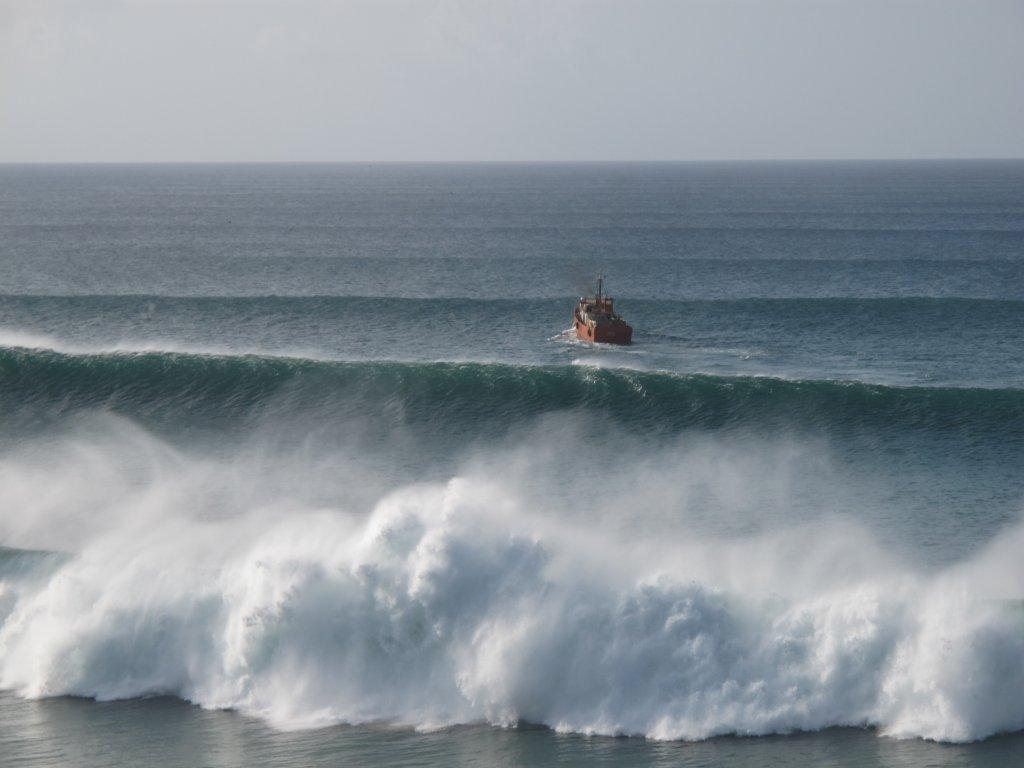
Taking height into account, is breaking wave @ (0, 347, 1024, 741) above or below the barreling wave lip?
below

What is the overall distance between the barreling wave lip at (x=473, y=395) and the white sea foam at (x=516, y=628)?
8483mm

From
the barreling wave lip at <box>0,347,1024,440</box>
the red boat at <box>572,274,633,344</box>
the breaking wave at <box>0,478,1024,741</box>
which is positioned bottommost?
the breaking wave at <box>0,478,1024,741</box>

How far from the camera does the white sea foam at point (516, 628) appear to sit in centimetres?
1534

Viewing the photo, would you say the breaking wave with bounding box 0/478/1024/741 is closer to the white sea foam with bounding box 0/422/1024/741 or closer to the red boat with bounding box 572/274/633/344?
the white sea foam with bounding box 0/422/1024/741

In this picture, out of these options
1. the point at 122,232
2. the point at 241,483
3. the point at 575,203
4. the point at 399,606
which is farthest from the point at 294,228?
the point at 399,606

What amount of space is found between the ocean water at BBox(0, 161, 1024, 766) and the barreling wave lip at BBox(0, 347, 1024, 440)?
0.36 ft

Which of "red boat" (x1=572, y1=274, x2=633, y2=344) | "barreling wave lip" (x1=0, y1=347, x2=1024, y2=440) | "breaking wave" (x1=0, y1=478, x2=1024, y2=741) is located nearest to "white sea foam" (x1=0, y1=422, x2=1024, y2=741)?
"breaking wave" (x1=0, y1=478, x2=1024, y2=741)

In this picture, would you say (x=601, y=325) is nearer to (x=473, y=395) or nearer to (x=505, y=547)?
(x=473, y=395)

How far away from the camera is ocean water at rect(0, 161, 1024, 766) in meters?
15.2

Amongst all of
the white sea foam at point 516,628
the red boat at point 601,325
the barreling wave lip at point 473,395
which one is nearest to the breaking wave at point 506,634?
the white sea foam at point 516,628

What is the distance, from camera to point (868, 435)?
26.5 m

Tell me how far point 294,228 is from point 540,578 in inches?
3397

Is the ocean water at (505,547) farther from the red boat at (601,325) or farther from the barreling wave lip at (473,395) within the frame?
the red boat at (601,325)

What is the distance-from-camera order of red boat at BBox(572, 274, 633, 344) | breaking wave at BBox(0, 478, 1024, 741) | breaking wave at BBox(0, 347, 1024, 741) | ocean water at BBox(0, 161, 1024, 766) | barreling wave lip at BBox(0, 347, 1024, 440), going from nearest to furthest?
ocean water at BBox(0, 161, 1024, 766)
breaking wave at BBox(0, 478, 1024, 741)
breaking wave at BBox(0, 347, 1024, 741)
barreling wave lip at BBox(0, 347, 1024, 440)
red boat at BBox(572, 274, 633, 344)
